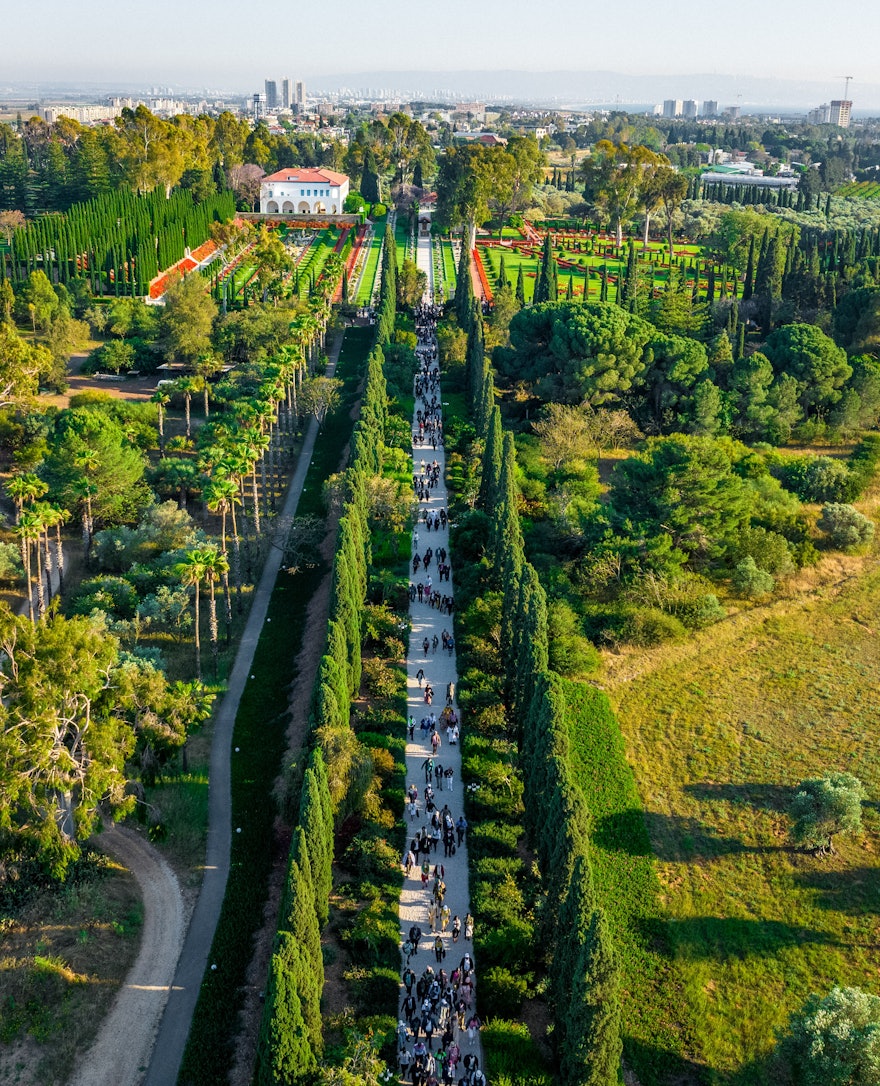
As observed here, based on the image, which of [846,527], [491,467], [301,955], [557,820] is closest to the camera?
[301,955]

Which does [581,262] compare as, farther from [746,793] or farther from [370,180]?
[746,793]

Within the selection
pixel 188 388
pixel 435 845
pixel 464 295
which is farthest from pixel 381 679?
pixel 464 295

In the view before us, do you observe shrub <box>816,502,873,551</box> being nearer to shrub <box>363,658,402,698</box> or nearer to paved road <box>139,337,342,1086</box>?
shrub <box>363,658,402,698</box>

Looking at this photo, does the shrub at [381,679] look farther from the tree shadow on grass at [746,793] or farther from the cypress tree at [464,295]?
the cypress tree at [464,295]

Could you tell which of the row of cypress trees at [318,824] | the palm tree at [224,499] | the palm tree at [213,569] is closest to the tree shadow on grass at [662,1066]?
the row of cypress trees at [318,824]

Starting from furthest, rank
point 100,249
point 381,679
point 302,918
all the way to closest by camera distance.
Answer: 1. point 100,249
2. point 381,679
3. point 302,918

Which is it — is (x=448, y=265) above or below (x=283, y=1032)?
above
